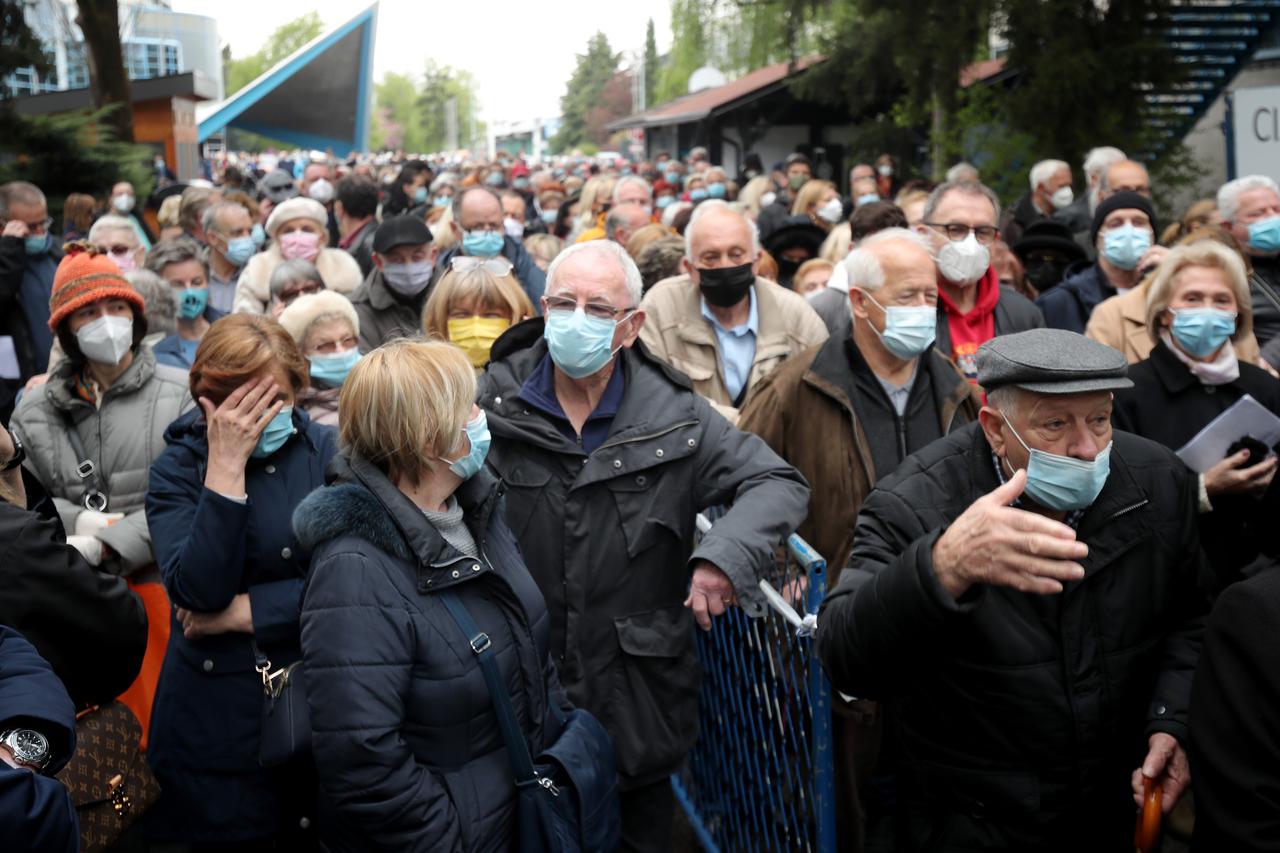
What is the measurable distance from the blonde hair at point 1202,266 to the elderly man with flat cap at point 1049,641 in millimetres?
1788

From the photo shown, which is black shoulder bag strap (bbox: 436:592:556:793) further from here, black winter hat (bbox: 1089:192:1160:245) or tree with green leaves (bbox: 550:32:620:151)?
tree with green leaves (bbox: 550:32:620:151)

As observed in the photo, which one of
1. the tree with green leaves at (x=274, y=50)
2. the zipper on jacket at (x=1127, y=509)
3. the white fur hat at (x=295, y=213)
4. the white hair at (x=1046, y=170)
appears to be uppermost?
the tree with green leaves at (x=274, y=50)

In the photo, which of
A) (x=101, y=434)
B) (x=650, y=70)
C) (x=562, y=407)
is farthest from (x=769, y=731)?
(x=650, y=70)

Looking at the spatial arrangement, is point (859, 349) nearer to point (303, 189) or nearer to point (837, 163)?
point (303, 189)

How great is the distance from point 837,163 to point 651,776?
→ 3000 cm

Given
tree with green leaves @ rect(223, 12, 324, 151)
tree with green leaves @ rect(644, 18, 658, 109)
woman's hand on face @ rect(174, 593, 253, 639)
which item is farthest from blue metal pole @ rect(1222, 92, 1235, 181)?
tree with green leaves @ rect(223, 12, 324, 151)

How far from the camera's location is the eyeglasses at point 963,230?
18.5 feet

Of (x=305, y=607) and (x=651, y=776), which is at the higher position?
(x=305, y=607)

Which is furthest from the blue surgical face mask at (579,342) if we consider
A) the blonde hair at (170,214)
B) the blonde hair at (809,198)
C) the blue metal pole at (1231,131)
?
the blue metal pole at (1231,131)

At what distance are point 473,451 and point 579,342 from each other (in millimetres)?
871

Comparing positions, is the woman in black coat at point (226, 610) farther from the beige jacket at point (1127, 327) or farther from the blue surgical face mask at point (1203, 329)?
the beige jacket at point (1127, 327)

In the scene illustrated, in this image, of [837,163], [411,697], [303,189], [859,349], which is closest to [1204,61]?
[303,189]

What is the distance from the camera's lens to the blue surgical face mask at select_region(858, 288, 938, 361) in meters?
4.18

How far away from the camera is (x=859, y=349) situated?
4289 mm
